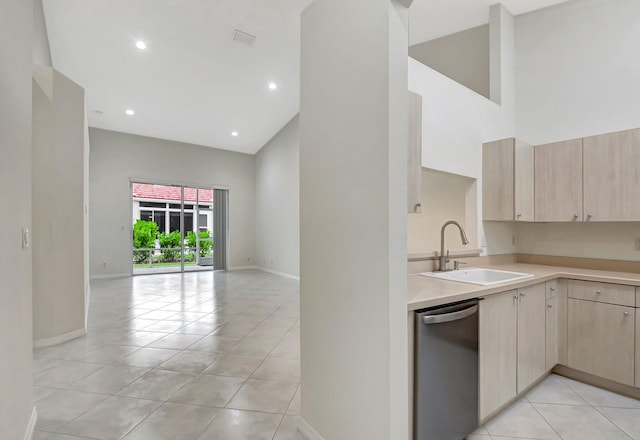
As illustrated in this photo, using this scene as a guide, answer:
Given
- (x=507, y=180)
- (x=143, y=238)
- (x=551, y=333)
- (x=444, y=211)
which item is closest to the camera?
(x=551, y=333)

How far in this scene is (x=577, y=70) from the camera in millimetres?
3209

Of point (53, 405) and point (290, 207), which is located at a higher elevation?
point (290, 207)

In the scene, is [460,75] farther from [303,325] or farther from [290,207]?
[290,207]

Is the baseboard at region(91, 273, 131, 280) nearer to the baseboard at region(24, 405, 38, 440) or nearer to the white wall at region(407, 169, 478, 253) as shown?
the baseboard at region(24, 405, 38, 440)

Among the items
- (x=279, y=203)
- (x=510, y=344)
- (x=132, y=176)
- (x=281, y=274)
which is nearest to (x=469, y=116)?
(x=510, y=344)

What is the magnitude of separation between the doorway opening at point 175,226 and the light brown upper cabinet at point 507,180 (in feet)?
Answer: 23.2

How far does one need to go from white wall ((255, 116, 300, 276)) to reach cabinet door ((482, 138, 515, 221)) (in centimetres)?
403

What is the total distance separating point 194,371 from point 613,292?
11.0 ft

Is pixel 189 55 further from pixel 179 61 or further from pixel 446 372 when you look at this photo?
pixel 446 372

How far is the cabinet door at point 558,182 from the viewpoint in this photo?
2.87m

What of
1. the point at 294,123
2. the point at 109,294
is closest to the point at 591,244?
the point at 294,123

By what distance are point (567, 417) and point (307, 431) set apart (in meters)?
1.71

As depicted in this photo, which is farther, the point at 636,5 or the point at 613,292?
the point at 636,5

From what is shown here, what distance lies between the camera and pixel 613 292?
2.33m
